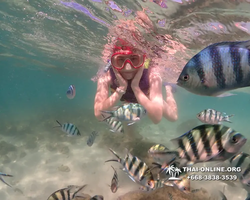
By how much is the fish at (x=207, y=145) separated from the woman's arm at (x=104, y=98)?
11.7 ft

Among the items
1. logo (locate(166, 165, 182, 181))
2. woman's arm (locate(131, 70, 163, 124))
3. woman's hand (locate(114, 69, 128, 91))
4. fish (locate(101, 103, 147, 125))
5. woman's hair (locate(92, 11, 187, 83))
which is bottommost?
logo (locate(166, 165, 182, 181))

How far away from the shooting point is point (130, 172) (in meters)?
3.01

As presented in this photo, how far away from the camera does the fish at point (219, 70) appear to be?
1524 millimetres

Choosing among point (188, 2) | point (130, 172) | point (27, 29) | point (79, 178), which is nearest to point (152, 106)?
point (130, 172)

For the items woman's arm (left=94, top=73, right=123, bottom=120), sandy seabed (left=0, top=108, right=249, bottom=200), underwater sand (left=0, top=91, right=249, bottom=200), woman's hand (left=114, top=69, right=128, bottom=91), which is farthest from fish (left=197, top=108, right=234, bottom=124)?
underwater sand (left=0, top=91, right=249, bottom=200)

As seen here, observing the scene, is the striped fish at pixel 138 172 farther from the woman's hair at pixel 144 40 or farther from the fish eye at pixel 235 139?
the woman's hair at pixel 144 40

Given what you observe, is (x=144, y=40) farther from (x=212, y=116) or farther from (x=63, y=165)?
(x=63, y=165)

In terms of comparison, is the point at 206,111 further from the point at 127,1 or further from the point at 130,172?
the point at 127,1

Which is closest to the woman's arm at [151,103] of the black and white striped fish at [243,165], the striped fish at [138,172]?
the striped fish at [138,172]

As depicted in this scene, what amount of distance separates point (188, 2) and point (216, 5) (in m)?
1.06

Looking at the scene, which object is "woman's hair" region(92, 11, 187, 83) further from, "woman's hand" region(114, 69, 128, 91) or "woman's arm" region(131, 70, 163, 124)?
"woman's arm" region(131, 70, 163, 124)

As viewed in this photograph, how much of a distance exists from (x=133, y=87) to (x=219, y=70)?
367 cm

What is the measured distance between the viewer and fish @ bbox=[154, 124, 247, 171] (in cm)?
169

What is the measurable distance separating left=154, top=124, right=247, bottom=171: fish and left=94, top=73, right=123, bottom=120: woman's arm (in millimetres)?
3555
